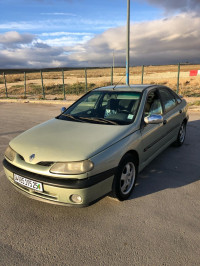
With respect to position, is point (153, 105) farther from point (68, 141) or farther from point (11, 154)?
point (11, 154)

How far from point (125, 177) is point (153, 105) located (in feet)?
4.76

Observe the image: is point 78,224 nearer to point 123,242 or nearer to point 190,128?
point 123,242

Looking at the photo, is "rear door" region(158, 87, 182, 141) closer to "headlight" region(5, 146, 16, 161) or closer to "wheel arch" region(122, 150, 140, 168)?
"wheel arch" region(122, 150, 140, 168)

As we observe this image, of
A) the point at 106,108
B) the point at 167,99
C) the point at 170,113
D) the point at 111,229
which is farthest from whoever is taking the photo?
the point at 167,99

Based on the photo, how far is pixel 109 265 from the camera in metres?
2.03

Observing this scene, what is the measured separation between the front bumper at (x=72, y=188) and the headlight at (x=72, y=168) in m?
0.09

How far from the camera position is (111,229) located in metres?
2.48

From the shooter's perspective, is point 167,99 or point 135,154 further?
point 167,99

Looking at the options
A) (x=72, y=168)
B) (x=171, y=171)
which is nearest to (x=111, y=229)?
(x=72, y=168)

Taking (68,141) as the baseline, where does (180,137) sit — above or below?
below

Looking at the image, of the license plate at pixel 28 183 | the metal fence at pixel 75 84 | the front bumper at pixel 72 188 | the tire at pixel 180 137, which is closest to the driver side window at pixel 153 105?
the tire at pixel 180 137

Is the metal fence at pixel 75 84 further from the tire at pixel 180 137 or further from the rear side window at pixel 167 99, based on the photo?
the tire at pixel 180 137

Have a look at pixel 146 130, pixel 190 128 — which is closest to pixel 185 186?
pixel 146 130

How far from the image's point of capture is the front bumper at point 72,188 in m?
2.35
